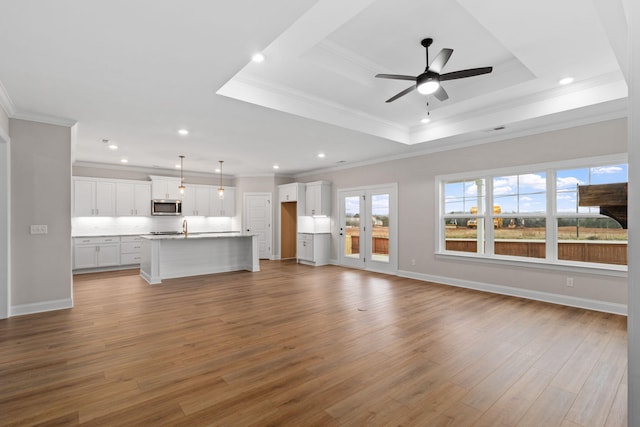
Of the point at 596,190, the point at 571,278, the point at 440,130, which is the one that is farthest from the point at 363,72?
the point at 571,278

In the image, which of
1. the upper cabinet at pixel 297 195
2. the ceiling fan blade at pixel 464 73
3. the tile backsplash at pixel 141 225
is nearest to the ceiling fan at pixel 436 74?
the ceiling fan blade at pixel 464 73

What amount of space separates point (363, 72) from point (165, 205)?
6949mm

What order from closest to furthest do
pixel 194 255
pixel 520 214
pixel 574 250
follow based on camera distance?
pixel 574 250 → pixel 520 214 → pixel 194 255

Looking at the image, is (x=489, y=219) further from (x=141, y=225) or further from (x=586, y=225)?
(x=141, y=225)

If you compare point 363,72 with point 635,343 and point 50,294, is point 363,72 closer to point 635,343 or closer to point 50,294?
point 635,343

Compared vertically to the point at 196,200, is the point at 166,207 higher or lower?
lower

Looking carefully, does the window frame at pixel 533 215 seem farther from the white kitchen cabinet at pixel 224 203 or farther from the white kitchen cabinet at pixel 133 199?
the white kitchen cabinet at pixel 133 199

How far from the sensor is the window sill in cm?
424

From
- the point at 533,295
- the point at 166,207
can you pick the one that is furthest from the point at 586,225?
the point at 166,207

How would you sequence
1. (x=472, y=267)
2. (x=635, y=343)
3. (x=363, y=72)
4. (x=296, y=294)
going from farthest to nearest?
(x=472, y=267), (x=296, y=294), (x=363, y=72), (x=635, y=343)

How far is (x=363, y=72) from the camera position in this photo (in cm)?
386

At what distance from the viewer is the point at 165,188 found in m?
8.69

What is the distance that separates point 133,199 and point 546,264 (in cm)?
913

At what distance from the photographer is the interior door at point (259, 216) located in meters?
9.77
